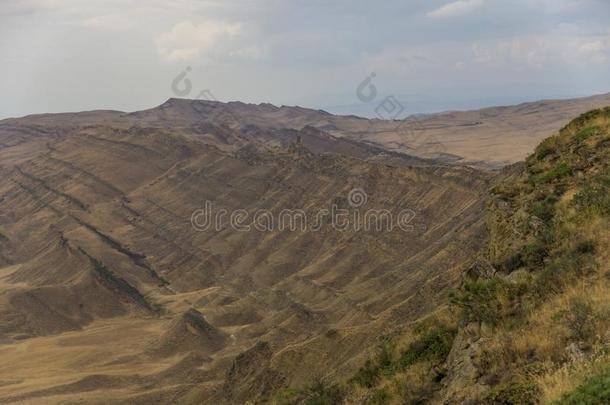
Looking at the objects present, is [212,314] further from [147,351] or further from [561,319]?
[561,319]

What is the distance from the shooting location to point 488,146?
166 metres

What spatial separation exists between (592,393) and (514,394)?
1314 mm

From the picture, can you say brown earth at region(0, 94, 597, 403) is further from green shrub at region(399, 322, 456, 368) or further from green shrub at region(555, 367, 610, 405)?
green shrub at region(555, 367, 610, 405)

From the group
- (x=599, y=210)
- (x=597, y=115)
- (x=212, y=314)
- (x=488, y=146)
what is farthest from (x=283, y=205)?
(x=488, y=146)

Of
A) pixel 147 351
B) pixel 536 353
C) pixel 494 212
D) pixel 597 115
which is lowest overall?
pixel 147 351

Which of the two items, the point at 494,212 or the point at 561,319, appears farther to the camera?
the point at 494,212

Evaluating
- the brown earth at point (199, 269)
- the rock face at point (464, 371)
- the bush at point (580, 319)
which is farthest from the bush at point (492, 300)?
the brown earth at point (199, 269)

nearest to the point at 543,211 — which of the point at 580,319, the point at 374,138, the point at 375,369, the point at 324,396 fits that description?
the point at 375,369

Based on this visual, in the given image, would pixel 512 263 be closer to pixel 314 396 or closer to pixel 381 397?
pixel 381 397

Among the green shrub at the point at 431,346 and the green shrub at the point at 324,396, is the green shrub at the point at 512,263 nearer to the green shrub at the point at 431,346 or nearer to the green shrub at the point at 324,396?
the green shrub at the point at 431,346

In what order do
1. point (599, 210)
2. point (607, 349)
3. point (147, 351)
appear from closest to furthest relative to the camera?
point (607, 349) → point (599, 210) → point (147, 351)

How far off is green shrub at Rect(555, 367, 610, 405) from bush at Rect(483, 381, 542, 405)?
758 millimetres

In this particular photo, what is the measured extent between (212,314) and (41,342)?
47.2ft

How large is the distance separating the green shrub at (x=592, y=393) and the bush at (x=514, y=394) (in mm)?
758
